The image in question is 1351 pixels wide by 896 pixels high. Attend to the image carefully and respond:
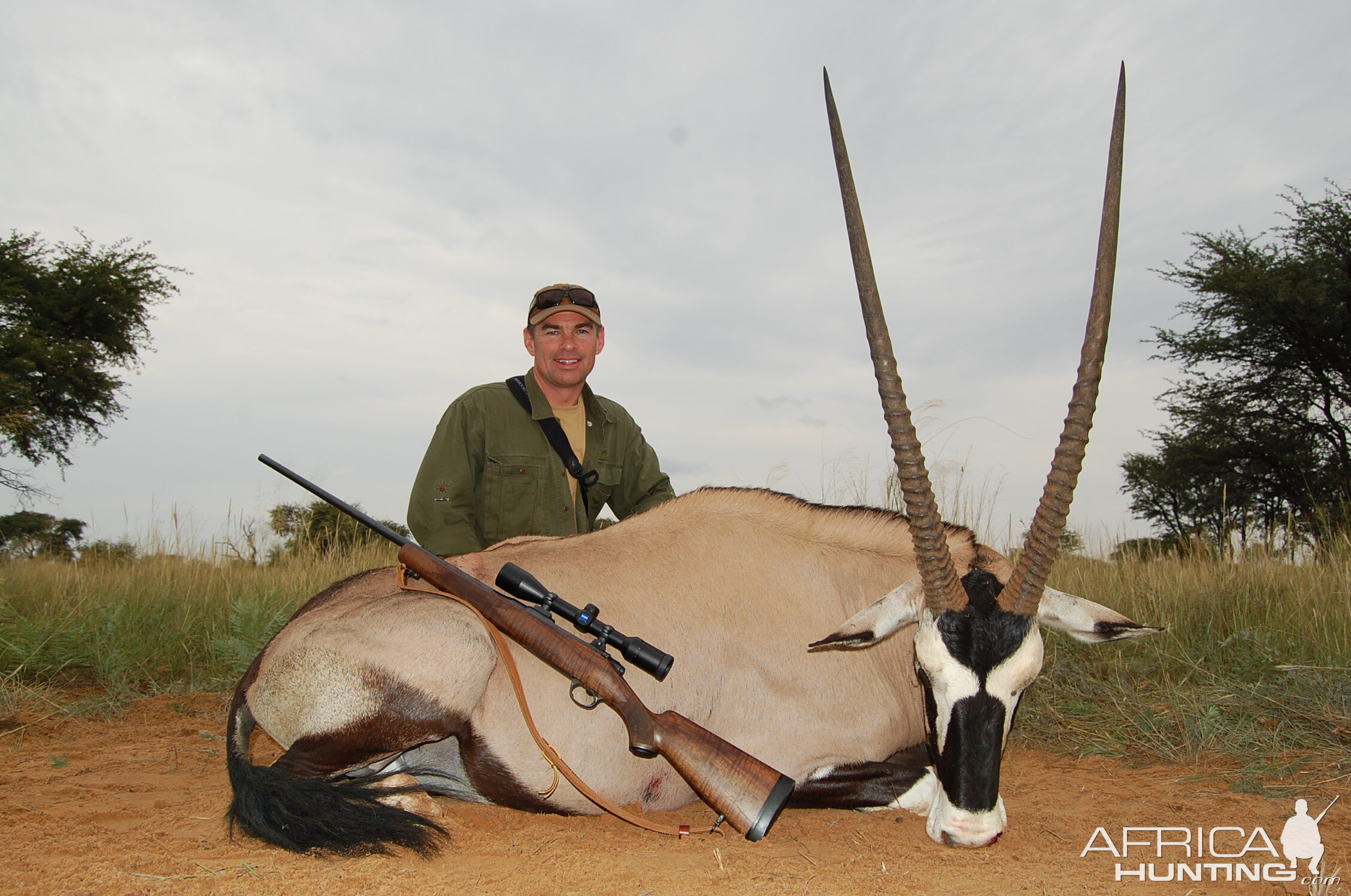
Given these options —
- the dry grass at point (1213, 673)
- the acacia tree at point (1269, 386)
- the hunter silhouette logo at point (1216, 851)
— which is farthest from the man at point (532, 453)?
the acacia tree at point (1269, 386)

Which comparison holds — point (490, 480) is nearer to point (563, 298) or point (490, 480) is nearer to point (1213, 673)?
point (563, 298)

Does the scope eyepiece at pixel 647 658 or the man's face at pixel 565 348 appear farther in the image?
the man's face at pixel 565 348

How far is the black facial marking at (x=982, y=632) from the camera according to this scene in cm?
325

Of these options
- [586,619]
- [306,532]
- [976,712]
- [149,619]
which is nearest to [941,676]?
[976,712]

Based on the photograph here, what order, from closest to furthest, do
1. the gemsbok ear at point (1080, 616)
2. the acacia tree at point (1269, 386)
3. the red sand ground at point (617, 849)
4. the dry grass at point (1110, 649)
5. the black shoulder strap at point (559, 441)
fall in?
the red sand ground at point (617, 849)
the gemsbok ear at point (1080, 616)
the dry grass at point (1110, 649)
the black shoulder strap at point (559, 441)
the acacia tree at point (1269, 386)

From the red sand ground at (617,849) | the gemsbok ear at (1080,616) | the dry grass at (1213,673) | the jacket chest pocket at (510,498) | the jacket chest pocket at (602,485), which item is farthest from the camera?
the jacket chest pocket at (602,485)

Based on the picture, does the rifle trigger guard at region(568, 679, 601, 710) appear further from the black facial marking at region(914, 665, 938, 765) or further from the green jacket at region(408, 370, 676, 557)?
the green jacket at region(408, 370, 676, 557)

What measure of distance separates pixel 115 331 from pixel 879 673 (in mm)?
22055

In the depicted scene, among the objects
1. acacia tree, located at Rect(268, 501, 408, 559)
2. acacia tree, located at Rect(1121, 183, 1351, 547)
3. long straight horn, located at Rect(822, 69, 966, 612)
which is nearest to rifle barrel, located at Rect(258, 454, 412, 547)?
long straight horn, located at Rect(822, 69, 966, 612)

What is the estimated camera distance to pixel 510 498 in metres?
5.52

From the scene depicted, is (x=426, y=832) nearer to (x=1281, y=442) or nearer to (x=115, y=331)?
(x=1281, y=442)

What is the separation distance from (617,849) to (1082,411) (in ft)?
7.45

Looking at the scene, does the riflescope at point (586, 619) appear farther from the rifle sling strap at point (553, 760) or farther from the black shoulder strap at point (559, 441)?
the black shoulder strap at point (559, 441)

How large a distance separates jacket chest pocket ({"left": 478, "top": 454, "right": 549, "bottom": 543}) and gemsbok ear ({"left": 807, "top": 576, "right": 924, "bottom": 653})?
2380 millimetres
